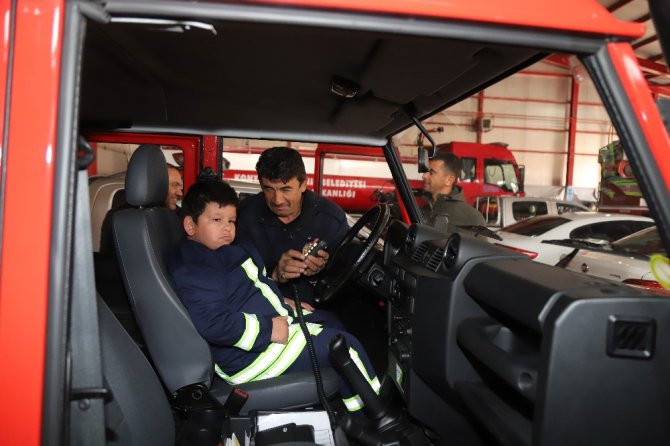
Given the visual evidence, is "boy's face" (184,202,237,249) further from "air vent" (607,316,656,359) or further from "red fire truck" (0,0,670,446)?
"air vent" (607,316,656,359)

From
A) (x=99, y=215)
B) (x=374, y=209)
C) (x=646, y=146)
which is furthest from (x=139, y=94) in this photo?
(x=99, y=215)

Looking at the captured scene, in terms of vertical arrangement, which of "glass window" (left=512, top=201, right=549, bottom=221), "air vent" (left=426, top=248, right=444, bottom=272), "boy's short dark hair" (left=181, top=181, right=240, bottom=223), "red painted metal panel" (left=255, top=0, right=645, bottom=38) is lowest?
"air vent" (left=426, top=248, right=444, bottom=272)

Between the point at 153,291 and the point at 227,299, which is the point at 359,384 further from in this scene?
the point at 153,291

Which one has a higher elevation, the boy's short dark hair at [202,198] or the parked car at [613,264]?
the boy's short dark hair at [202,198]

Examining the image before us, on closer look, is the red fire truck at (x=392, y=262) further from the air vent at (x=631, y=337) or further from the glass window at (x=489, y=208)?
the glass window at (x=489, y=208)

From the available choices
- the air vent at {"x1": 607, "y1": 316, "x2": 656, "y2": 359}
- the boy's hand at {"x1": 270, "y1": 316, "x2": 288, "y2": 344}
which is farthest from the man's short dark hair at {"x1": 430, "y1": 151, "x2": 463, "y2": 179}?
the air vent at {"x1": 607, "y1": 316, "x2": 656, "y2": 359}

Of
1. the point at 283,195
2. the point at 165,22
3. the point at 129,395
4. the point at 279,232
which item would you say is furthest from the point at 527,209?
the point at 165,22

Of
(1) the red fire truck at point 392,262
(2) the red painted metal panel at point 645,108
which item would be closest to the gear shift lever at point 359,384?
(1) the red fire truck at point 392,262

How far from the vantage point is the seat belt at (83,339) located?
1.04m

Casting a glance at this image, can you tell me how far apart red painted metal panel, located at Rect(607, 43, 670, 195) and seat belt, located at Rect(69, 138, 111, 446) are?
113 cm

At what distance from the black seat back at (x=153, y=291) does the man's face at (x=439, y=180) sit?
1855 millimetres

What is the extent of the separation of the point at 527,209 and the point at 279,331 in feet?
29.2

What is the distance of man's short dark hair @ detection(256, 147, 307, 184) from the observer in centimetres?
244

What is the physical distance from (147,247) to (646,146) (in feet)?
4.92
